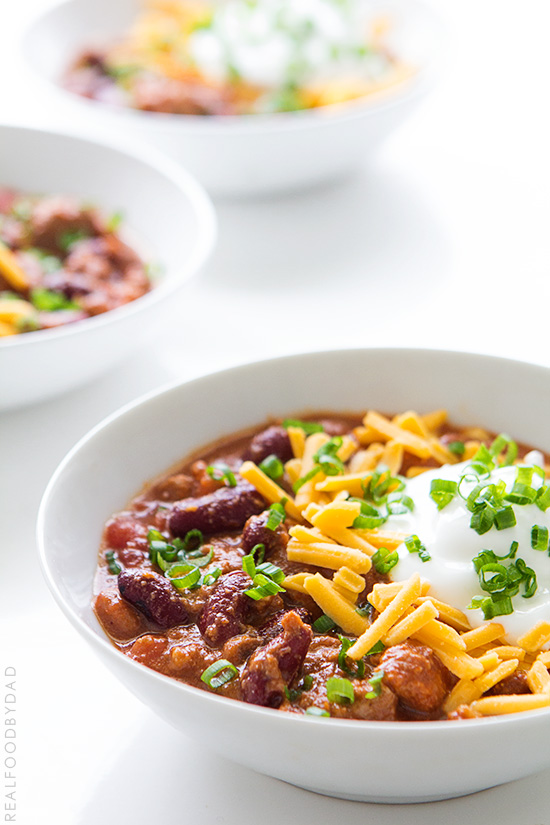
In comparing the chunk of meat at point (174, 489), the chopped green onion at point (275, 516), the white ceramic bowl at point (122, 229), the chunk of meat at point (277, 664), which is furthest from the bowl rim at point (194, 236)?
the chunk of meat at point (277, 664)

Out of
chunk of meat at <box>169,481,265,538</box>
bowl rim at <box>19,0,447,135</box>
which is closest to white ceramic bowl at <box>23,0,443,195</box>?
bowl rim at <box>19,0,447,135</box>

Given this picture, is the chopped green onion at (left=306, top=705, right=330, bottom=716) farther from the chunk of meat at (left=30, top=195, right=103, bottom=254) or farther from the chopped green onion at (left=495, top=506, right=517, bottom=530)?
the chunk of meat at (left=30, top=195, right=103, bottom=254)

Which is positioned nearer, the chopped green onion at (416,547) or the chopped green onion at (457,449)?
the chopped green onion at (416,547)

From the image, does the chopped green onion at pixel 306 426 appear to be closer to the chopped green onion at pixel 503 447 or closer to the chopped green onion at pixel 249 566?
the chopped green onion at pixel 503 447

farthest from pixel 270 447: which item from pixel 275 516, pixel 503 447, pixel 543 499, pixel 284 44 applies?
pixel 284 44

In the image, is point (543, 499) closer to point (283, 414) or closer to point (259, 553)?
point (259, 553)

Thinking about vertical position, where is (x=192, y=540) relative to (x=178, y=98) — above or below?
below

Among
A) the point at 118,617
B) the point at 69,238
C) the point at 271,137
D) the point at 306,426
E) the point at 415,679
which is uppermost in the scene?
the point at 271,137

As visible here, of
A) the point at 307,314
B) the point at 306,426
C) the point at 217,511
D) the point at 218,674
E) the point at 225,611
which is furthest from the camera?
the point at 307,314
